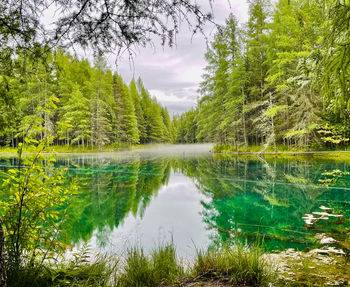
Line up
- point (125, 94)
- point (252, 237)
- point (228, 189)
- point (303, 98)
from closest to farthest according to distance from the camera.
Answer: point (252, 237), point (228, 189), point (303, 98), point (125, 94)

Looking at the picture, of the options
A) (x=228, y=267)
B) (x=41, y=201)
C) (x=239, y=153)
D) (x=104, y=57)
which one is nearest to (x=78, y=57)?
(x=104, y=57)

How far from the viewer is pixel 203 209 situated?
585 cm

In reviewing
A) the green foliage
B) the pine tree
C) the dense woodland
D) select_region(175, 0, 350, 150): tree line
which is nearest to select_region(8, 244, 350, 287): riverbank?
the green foliage

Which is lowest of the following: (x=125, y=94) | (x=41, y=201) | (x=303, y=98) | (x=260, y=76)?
(x=41, y=201)

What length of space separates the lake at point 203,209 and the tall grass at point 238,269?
0.21 meters

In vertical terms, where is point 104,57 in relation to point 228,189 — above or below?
above

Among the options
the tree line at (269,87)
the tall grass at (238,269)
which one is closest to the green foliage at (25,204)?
the tall grass at (238,269)

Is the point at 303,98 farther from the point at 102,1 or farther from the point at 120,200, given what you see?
the point at 102,1

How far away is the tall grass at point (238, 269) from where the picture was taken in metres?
1.85

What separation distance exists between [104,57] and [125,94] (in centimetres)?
3231

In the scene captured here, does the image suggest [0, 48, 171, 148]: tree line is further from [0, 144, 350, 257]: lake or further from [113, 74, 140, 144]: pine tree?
[0, 144, 350, 257]: lake

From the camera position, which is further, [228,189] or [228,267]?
[228,189]

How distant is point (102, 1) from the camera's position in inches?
74.2

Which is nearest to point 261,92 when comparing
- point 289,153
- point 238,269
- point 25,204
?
point 289,153
